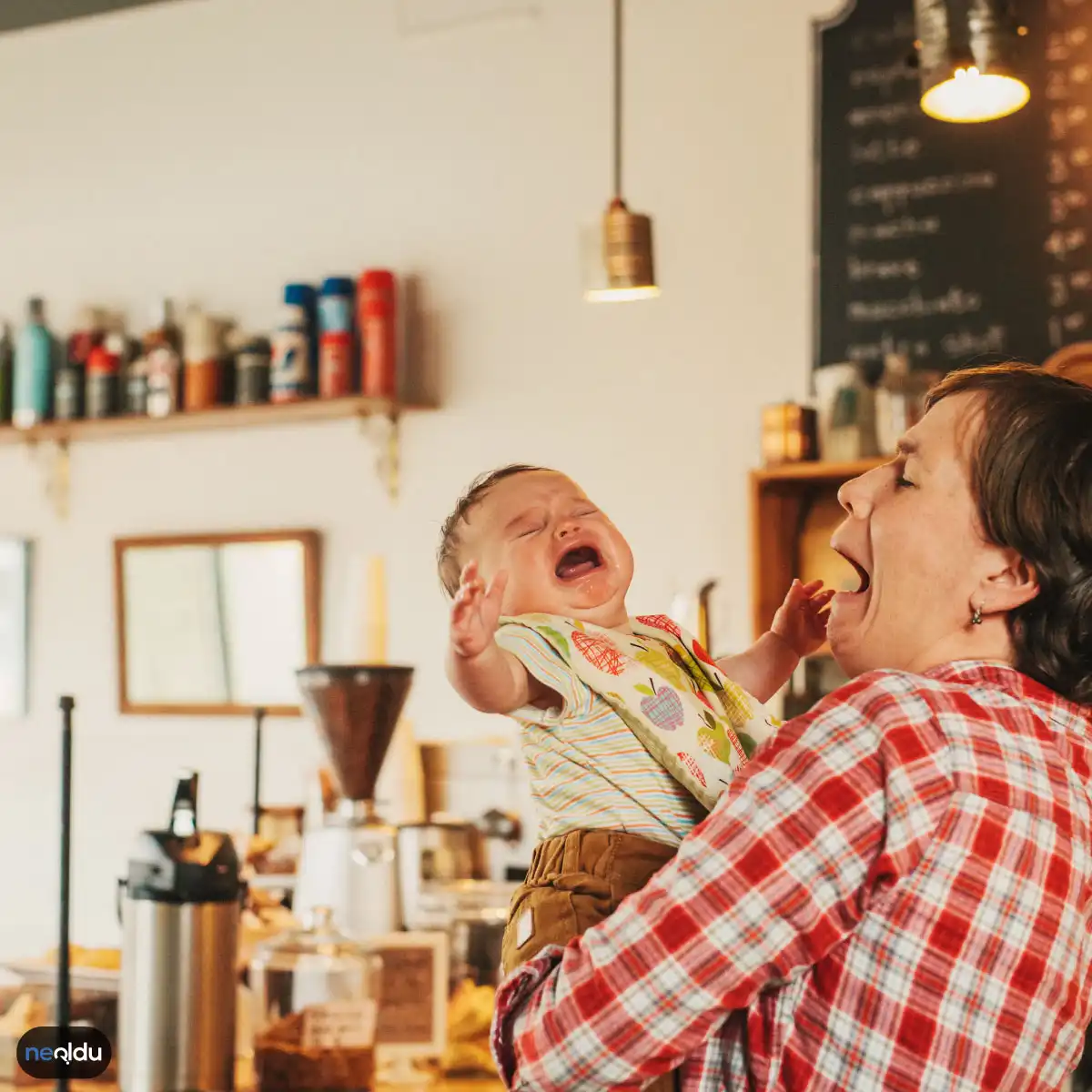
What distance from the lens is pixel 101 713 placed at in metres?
4.50

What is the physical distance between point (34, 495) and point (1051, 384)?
4125mm

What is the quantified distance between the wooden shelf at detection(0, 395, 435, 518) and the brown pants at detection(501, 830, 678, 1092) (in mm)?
2810

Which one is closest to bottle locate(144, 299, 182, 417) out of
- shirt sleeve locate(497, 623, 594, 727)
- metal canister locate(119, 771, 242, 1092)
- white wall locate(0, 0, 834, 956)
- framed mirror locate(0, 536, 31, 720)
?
white wall locate(0, 0, 834, 956)

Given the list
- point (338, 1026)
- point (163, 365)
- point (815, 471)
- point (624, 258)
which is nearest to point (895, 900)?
point (338, 1026)

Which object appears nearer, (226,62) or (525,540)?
(525,540)

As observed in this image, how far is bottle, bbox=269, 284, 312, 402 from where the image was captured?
158 inches

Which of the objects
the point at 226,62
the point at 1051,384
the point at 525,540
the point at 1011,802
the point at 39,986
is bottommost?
Answer: the point at 39,986

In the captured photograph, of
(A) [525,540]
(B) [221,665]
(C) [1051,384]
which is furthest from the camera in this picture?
(B) [221,665]

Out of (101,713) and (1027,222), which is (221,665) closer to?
(101,713)

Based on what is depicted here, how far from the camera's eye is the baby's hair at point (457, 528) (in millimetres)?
1460

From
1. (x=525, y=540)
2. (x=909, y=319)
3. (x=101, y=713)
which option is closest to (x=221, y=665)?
(x=101, y=713)

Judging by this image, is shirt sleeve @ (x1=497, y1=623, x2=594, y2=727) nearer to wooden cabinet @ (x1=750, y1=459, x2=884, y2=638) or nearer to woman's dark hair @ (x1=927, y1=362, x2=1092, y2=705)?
woman's dark hair @ (x1=927, y1=362, x2=1092, y2=705)

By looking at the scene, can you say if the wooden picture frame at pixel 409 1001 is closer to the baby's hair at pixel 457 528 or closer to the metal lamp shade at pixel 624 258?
the baby's hair at pixel 457 528

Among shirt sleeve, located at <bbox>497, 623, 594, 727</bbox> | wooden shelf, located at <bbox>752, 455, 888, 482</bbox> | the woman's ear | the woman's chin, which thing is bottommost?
shirt sleeve, located at <bbox>497, 623, 594, 727</bbox>
